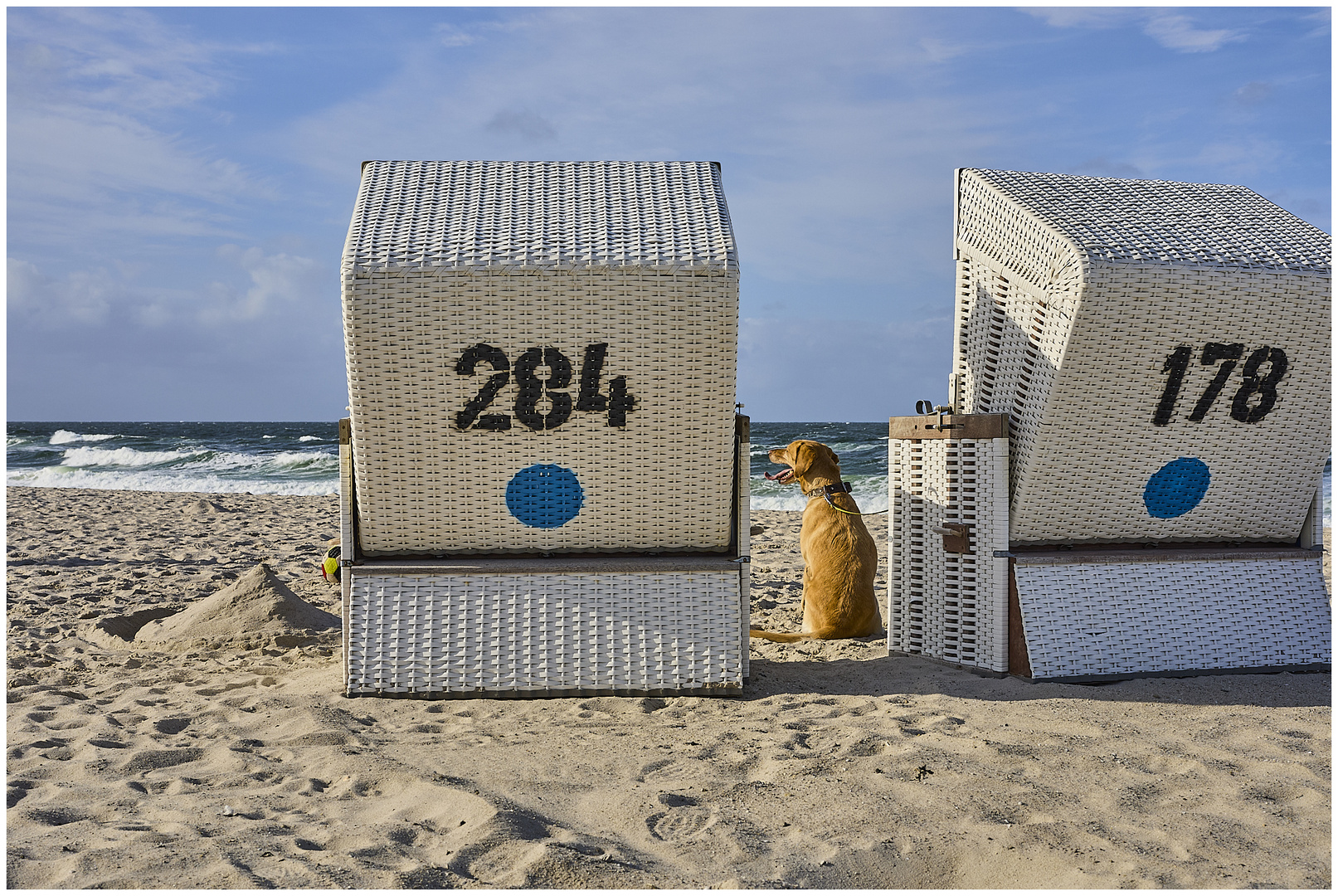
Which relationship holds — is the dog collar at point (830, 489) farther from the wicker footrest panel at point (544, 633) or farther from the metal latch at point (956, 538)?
the wicker footrest panel at point (544, 633)

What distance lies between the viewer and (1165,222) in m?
4.02

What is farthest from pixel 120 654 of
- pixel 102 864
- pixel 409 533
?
pixel 102 864

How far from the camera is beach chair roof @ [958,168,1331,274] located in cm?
374

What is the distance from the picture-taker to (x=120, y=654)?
477 centimetres

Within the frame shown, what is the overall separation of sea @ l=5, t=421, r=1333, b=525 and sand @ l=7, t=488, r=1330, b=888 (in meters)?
10.3

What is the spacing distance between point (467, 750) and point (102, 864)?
45.8 inches

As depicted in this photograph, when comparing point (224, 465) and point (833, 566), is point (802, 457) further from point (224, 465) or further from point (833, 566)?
point (224, 465)

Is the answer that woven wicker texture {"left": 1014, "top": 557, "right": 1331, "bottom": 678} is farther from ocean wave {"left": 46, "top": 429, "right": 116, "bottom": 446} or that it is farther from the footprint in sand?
ocean wave {"left": 46, "top": 429, "right": 116, "bottom": 446}

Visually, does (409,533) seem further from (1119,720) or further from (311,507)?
(311,507)

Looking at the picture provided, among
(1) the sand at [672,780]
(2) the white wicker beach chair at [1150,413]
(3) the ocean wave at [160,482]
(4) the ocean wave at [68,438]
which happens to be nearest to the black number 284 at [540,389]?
(1) the sand at [672,780]

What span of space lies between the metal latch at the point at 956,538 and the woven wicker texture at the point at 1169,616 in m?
0.24

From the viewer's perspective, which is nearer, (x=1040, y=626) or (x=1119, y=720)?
(x=1119, y=720)

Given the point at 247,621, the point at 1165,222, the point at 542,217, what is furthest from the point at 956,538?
the point at 247,621

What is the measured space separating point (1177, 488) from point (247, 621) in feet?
15.9
